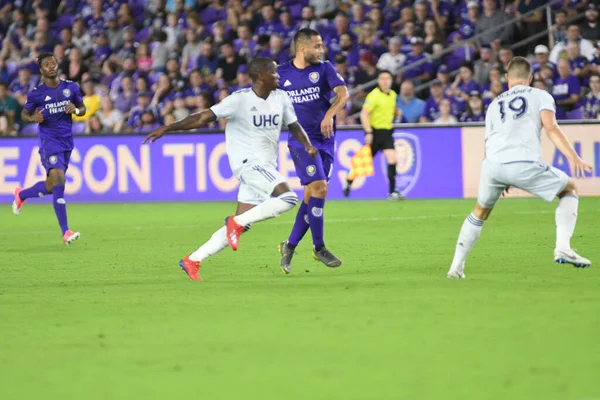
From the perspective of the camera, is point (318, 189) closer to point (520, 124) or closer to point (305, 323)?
point (520, 124)

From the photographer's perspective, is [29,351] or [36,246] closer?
[29,351]

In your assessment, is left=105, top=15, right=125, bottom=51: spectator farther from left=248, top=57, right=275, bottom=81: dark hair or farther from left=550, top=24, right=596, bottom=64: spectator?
left=248, top=57, right=275, bottom=81: dark hair

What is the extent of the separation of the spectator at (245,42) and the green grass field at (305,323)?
11233mm

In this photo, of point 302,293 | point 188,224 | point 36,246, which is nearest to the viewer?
point 302,293

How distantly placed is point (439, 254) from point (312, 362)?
564 centimetres

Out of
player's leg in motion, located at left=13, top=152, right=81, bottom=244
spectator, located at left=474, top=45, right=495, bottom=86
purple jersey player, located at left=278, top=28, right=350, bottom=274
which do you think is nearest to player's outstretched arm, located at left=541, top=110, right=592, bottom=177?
purple jersey player, located at left=278, top=28, right=350, bottom=274

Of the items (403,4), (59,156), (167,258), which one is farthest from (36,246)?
(403,4)

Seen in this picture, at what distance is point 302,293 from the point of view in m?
8.55

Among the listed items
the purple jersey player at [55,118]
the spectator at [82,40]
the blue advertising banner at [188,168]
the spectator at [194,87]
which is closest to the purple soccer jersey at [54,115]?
the purple jersey player at [55,118]

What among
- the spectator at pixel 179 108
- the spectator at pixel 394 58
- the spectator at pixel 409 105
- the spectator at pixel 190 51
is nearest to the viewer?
the spectator at pixel 409 105

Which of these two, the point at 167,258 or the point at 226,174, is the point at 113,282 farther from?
the point at 226,174

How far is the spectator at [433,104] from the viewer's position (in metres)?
21.1

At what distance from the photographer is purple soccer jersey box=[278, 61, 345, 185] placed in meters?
10.3

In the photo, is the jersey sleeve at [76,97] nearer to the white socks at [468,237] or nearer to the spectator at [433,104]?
the white socks at [468,237]
